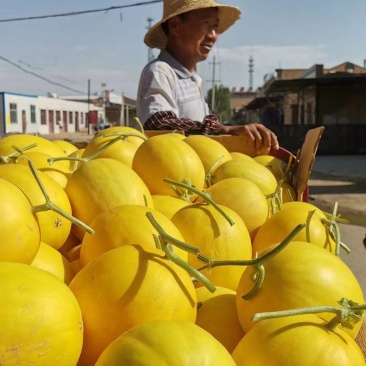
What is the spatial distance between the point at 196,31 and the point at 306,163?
1572 mm

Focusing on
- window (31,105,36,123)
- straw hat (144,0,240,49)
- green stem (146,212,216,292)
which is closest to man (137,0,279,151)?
straw hat (144,0,240,49)

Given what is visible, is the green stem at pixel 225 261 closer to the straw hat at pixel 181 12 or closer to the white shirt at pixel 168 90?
the white shirt at pixel 168 90

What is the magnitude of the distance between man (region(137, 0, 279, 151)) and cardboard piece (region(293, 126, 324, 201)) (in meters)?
0.61

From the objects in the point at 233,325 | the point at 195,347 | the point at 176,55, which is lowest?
the point at 233,325

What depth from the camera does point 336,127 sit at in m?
20.0

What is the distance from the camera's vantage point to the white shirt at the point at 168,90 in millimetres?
3176

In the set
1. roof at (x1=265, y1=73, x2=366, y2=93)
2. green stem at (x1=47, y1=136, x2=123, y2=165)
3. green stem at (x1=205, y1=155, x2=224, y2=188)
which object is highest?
roof at (x1=265, y1=73, x2=366, y2=93)

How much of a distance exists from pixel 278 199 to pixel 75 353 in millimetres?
1160

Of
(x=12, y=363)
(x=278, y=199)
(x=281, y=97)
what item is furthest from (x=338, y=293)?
(x=281, y=97)

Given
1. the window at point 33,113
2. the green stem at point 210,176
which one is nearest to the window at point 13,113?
the window at point 33,113

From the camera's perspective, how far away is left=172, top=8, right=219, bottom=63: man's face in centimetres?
342

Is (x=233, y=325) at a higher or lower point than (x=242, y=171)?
lower

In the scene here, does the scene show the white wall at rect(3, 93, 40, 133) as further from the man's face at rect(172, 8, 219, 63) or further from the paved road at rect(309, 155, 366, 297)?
the man's face at rect(172, 8, 219, 63)

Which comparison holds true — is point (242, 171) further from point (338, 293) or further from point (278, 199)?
point (338, 293)
